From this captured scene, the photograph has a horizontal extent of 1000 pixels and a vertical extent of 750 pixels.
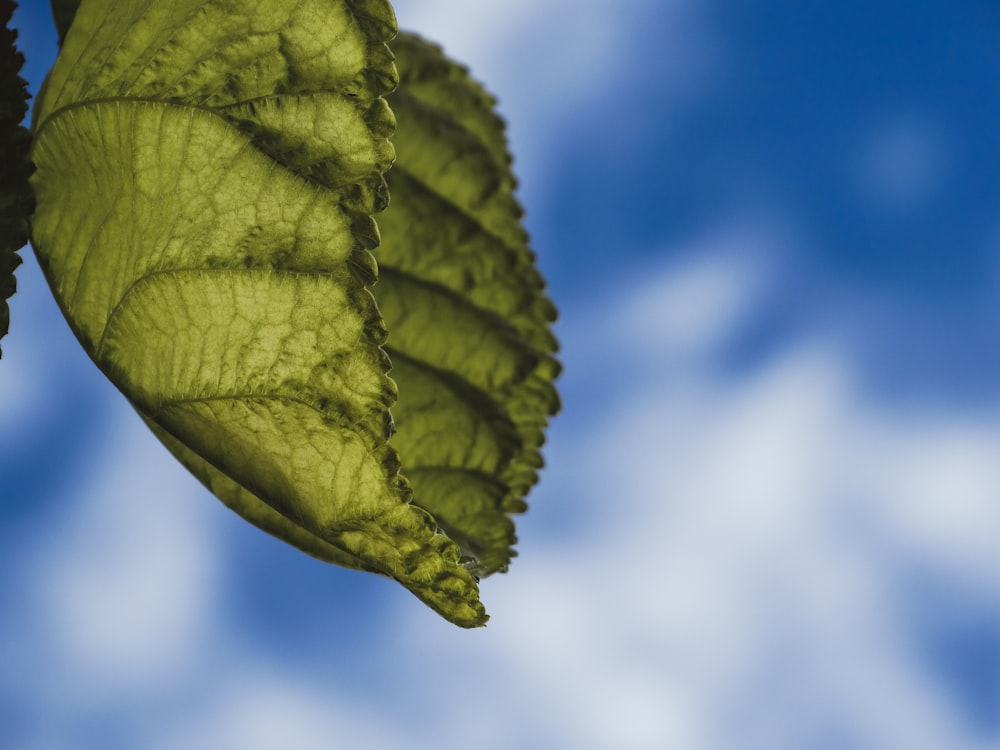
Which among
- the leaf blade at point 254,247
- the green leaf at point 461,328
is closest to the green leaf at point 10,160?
the leaf blade at point 254,247

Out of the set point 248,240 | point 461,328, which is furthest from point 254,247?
point 461,328

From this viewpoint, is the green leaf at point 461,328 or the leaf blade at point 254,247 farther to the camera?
the green leaf at point 461,328

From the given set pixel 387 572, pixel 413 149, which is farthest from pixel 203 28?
pixel 413 149

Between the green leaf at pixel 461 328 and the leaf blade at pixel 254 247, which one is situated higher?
the green leaf at pixel 461 328

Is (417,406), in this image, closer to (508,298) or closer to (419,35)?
(508,298)

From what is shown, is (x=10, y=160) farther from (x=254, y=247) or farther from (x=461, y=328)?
(x=461, y=328)

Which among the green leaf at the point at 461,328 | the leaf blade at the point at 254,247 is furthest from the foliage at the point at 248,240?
the green leaf at the point at 461,328

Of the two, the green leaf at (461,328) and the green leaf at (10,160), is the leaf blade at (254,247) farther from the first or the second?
the green leaf at (461,328)
